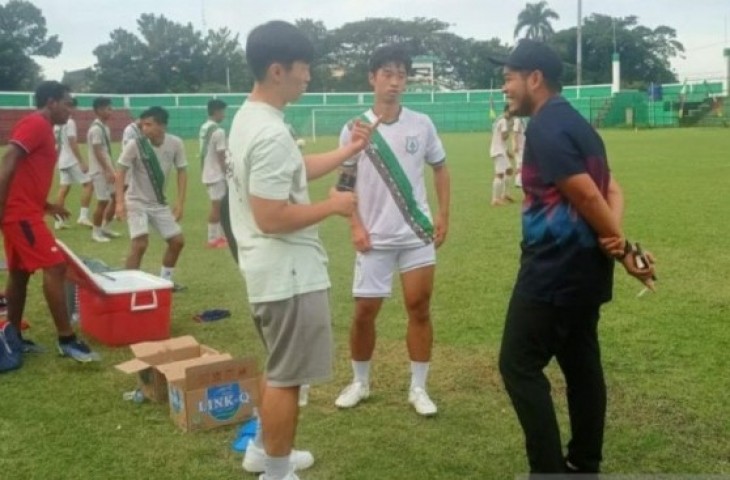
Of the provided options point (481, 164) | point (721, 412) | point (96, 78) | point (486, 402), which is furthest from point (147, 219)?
point (96, 78)

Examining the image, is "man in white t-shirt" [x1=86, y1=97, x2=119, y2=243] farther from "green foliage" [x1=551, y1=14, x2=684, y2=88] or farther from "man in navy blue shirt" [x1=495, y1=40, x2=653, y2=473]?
"green foliage" [x1=551, y1=14, x2=684, y2=88]

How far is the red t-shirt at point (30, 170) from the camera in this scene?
5.92 meters

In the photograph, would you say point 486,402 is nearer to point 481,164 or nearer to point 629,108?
point 481,164

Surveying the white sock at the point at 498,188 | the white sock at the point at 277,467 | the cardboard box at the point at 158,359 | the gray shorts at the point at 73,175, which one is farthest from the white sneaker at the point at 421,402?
the white sock at the point at 498,188

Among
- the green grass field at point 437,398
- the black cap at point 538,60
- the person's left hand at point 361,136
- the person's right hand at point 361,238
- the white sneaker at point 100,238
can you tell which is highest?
Answer: the black cap at point 538,60

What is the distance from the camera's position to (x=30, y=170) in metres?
5.99

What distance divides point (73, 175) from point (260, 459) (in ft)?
36.5

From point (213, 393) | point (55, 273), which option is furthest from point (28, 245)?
point (213, 393)

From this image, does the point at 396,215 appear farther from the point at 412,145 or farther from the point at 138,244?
the point at 138,244

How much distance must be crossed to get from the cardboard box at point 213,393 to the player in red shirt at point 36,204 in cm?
154

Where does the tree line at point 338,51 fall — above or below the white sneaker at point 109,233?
above

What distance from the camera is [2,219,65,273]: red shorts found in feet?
19.5

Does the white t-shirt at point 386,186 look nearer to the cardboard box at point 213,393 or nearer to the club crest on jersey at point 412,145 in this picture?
the club crest on jersey at point 412,145

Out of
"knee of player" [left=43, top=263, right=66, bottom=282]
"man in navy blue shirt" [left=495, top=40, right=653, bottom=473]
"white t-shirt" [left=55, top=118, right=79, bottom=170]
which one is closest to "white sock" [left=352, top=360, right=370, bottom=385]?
"man in navy blue shirt" [left=495, top=40, right=653, bottom=473]
